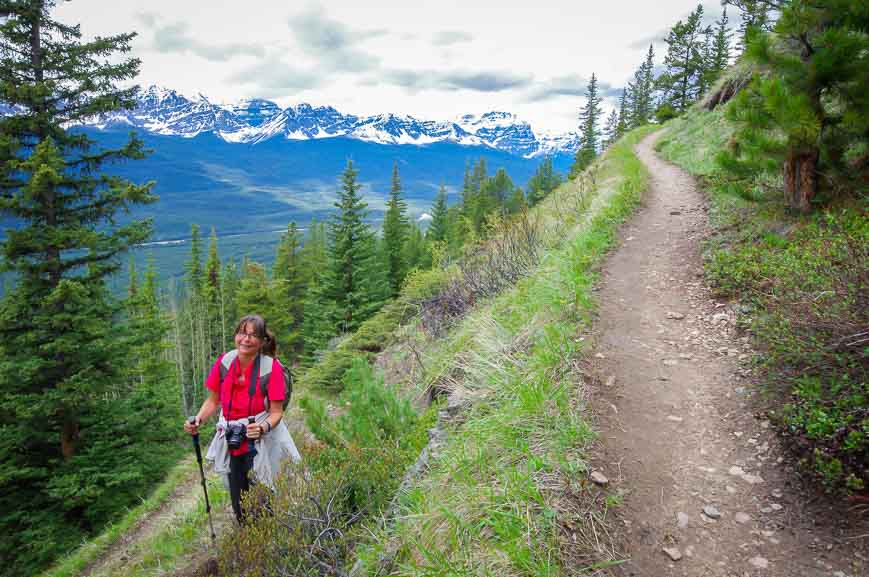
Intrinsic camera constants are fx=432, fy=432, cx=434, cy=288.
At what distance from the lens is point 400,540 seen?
2863 millimetres

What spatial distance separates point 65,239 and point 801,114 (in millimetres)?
15930

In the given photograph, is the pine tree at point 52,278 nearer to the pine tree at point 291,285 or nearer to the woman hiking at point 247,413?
the woman hiking at point 247,413

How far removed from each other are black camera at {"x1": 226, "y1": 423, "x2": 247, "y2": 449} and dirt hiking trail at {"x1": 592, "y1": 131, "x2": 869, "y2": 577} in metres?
3.39

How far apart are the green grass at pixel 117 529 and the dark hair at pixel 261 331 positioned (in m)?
8.39

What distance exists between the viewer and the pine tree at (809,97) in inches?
192

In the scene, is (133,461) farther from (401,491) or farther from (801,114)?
(801,114)

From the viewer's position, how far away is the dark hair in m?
4.50

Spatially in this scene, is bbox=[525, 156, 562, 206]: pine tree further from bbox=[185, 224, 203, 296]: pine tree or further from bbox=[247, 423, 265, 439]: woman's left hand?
bbox=[247, 423, 265, 439]: woman's left hand

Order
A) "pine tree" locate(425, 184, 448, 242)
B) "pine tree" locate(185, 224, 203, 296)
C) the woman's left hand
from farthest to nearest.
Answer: "pine tree" locate(185, 224, 203, 296) < "pine tree" locate(425, 184, 448, 242) < the woman's left hand

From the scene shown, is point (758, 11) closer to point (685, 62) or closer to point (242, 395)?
point (242, 395)

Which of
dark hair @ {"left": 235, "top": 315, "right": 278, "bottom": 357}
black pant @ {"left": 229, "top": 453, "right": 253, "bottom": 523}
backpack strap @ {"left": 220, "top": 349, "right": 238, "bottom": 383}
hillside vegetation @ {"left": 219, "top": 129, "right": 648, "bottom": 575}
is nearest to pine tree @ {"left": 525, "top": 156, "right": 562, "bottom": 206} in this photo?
hillside vegetation @ {"left": 219, "top": 129, "right": 648, "bottom": 575}

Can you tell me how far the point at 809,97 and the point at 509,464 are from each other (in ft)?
18.8

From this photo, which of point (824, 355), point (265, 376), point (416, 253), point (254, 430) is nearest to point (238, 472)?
point (254, 430)

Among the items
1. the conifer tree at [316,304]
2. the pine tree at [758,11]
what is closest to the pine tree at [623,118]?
the conifer tree at [316,304]
